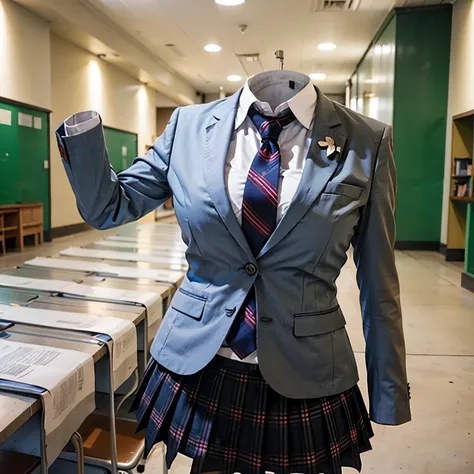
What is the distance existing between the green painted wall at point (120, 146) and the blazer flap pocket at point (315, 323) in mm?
10033

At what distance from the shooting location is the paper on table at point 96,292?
188cm

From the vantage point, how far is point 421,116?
7633mm

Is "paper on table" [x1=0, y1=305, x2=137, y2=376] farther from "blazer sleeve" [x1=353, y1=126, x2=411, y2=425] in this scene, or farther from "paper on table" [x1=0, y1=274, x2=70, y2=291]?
"blazer sleeve" [x1=353, y1=126, x2=411, y2=425]

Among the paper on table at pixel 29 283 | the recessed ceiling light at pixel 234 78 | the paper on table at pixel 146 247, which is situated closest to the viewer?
the paper on table at pixel 29 283

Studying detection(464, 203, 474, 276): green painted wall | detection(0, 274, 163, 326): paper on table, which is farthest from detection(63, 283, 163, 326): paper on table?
detection(464, 203, 474, 276): green painted wall

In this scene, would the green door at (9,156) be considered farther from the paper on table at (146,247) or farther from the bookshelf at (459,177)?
the bookshelf at (459,177)

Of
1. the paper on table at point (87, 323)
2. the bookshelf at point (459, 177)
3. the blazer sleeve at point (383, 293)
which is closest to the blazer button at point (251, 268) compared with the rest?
the blazer sleeve at point (383, 293)

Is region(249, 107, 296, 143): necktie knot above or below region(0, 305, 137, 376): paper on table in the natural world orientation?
above

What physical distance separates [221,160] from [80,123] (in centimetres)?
28

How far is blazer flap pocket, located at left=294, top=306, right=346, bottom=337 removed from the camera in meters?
0.96

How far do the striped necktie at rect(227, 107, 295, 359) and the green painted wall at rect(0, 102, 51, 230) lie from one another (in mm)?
6822

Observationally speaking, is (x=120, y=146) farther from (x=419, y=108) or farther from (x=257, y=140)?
(x=257, y=140)

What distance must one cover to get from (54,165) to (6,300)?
736cm

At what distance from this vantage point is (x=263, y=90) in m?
1.13
